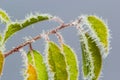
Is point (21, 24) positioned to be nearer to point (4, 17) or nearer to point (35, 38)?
point (35, 38)

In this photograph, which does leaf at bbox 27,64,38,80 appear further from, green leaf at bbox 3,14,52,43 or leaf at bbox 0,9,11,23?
leaf at bbox 0,9,11,23

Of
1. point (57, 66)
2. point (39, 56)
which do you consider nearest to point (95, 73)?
A: point (57, 66)

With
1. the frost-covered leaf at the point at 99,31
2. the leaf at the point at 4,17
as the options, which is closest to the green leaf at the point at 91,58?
the frost-covered leaf at the point at 99,31

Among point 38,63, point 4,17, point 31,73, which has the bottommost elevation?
point 31,73

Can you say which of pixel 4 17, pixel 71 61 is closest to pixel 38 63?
pixel 71 61

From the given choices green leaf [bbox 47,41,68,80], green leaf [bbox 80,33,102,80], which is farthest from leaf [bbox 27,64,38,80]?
green leaf [bbox 80,33,102,80]

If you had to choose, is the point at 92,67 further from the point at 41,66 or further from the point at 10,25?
the point at 10,25
